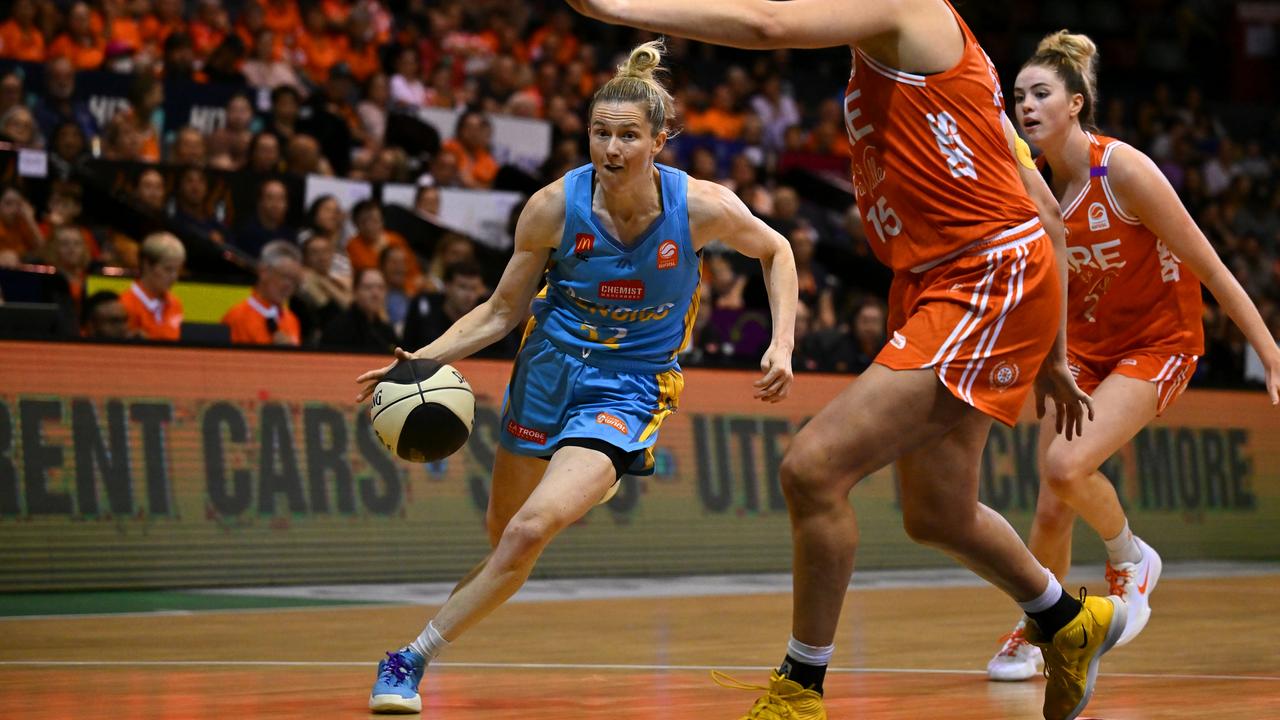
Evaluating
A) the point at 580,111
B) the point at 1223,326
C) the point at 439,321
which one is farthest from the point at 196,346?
the point at 1223,326

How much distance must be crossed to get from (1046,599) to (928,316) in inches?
38.8

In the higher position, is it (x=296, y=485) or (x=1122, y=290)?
(x=1122, y=290)

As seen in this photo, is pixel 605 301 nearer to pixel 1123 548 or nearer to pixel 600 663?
pixel 600 663

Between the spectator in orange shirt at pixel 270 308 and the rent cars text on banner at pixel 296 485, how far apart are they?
0.88m

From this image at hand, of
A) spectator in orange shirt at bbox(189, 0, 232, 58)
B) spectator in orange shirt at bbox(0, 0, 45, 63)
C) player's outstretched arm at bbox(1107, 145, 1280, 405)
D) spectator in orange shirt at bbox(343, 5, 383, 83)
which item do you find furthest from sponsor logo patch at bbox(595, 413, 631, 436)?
spectator in orange shirt at bbox(343, 5, 383, 83)

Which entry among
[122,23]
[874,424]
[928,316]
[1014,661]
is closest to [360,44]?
[122,23]

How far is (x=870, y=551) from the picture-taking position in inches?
449

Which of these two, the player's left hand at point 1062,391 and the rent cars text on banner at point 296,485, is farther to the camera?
the rent cars text on banner at point 296,485

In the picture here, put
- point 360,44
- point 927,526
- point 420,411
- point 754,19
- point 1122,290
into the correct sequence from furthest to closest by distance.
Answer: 1. point 360,44
2. point 1122,290
3. point 420,411
4. point 927,526
5. point 754,19

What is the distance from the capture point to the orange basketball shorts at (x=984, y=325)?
4.37 m

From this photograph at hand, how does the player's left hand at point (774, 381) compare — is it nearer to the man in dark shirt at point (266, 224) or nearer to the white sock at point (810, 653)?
the white sock at point (810, 653)

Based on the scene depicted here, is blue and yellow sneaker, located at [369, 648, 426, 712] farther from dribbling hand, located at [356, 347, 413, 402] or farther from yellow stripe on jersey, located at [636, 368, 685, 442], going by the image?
yellow stripe on jersey, located at [636, 368, 685, 442]

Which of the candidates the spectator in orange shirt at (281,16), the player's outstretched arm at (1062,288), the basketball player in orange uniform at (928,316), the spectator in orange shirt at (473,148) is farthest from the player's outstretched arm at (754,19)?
the spectator in orange shirt at (281,16)

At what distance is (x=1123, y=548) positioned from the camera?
21.0 feet
